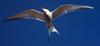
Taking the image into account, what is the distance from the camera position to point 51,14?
1158 mm

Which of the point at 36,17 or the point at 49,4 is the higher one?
the point at 49,4

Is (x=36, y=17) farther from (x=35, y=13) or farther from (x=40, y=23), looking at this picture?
(x=40, y=23)

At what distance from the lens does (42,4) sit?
51.8 inches

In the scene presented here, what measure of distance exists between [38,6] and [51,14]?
170mm

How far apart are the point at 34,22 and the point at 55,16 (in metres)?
0.18

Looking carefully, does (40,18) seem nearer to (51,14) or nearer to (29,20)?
(51,14)

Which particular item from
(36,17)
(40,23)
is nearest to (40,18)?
(36,17)

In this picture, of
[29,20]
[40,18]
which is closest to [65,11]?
[40,18]

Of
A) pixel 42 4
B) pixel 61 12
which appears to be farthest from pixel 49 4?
pixel 61 12

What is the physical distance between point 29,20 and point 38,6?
0.29 ft

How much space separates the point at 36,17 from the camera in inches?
46.9

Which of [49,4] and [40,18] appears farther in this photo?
[49,4]

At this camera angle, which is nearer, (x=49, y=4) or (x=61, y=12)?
(x=61, y=12)

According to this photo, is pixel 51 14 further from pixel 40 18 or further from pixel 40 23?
pixel 40 23
